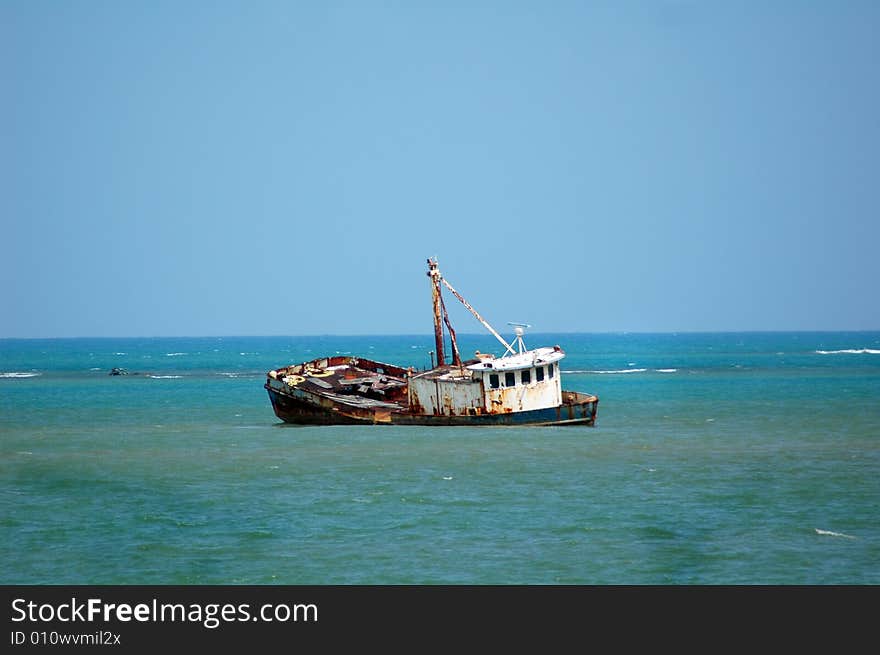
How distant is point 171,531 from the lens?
31219 millimetres

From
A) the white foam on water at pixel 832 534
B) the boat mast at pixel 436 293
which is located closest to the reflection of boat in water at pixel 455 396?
the boat mast at pixel 436 293

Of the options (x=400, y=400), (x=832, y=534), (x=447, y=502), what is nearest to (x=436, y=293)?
(x=400, y=400)

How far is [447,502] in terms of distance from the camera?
115 ft

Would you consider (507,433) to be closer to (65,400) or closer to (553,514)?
Result: (553,514)

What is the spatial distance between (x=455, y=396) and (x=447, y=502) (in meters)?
20.0

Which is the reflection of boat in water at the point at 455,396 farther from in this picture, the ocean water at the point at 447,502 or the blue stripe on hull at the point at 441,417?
the ocean water at the point at 447,502

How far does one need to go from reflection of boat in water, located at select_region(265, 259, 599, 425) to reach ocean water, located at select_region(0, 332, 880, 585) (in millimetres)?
956

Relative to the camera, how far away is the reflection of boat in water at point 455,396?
177 ft

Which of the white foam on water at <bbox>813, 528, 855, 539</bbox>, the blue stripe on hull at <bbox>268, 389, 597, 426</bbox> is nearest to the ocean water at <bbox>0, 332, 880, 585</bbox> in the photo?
the white foam on water at <bbox>813, 528, 855, 539</bbox>

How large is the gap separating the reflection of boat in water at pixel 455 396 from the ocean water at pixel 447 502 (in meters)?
0.96

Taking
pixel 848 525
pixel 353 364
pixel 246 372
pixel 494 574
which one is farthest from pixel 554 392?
pixel 246 372

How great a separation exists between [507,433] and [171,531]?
24.2 m

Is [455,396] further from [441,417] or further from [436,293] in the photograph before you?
[436,293]
